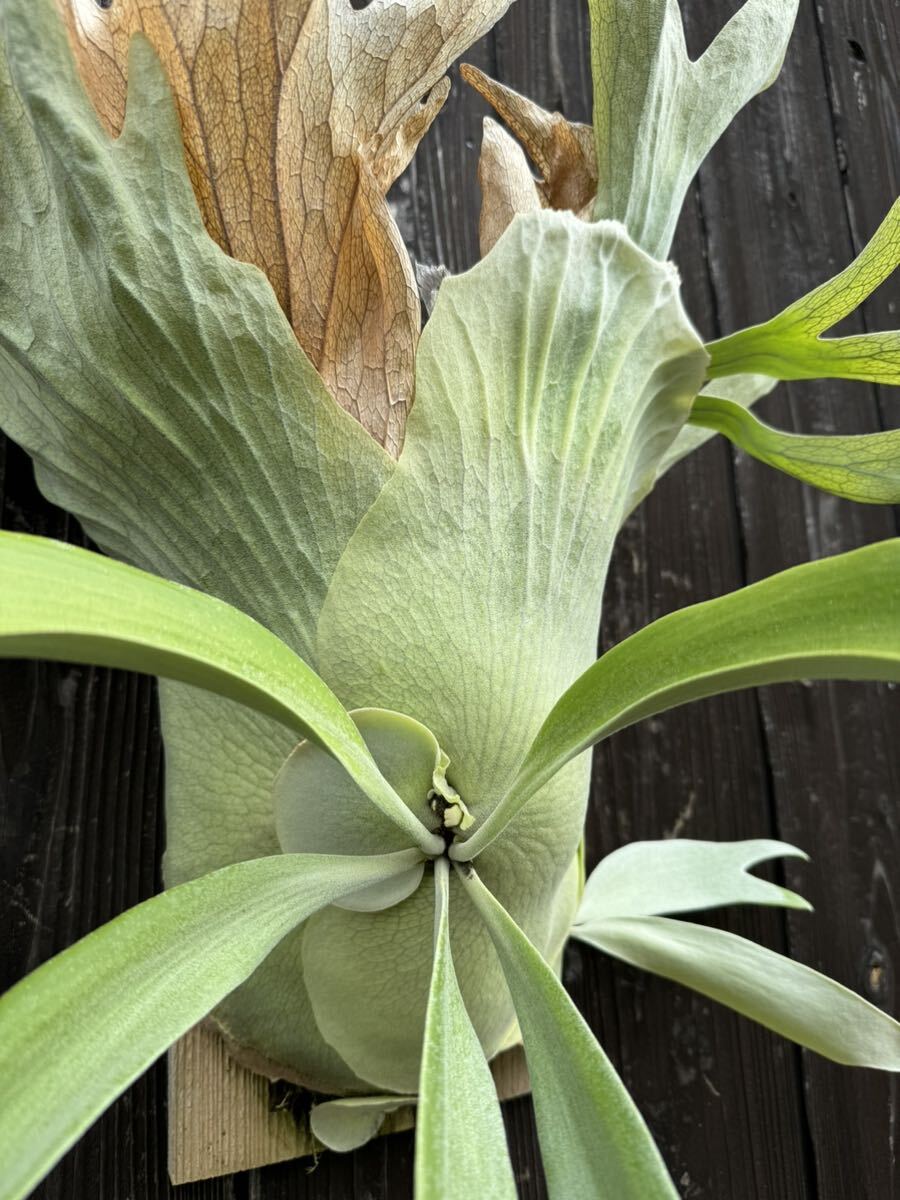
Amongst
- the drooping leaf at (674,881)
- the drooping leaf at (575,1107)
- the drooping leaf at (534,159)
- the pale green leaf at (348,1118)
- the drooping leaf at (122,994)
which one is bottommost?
the pale green leaf at (348,1118)

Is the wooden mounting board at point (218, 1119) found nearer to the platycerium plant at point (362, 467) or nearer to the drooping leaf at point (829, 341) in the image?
the platycerium plant at point (362, 467)

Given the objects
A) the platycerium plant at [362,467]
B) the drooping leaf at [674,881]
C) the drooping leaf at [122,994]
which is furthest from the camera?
the drooping leaf at [674,881]

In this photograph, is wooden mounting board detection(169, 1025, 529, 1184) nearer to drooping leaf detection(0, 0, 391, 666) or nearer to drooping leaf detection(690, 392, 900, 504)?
drooping leaf detection(0, 0, 391, 666)

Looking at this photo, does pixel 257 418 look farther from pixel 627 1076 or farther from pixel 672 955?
pixel 627 1076

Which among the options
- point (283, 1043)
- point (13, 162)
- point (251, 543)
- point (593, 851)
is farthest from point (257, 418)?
point (593, 851)

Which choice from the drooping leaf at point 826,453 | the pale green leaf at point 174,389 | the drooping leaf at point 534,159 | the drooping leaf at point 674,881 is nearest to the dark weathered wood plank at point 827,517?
the drooping leaf at point 674,881

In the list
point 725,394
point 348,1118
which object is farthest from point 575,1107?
point 725,394

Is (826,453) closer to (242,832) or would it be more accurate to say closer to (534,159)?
(534,159)

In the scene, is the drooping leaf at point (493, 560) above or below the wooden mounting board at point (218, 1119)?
above
